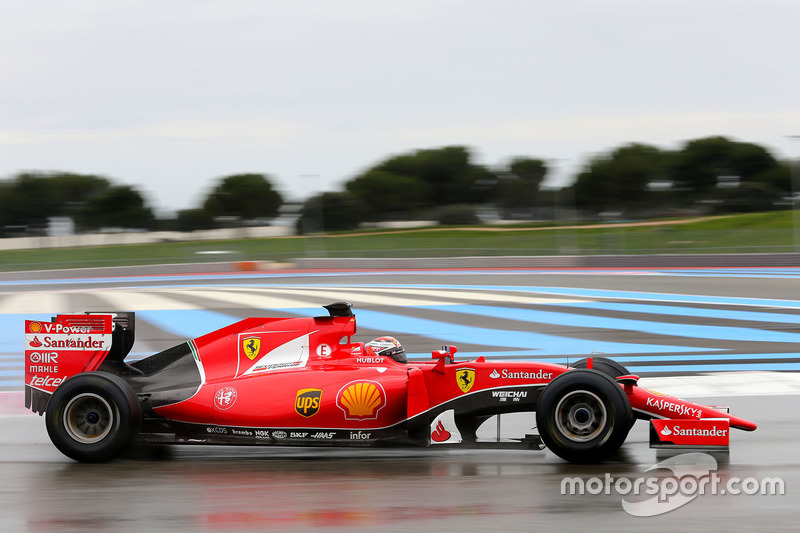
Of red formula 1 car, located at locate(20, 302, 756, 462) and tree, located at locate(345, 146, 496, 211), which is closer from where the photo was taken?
red formula 1 car, located at locate(20, 302, 756, 462)

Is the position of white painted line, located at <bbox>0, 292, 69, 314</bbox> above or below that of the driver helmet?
below

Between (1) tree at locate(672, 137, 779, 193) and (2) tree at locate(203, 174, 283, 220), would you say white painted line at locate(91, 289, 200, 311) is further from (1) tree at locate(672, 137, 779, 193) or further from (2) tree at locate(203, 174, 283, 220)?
(1) tree at locate(672, 137, 779, 193)

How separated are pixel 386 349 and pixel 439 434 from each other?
847 mm

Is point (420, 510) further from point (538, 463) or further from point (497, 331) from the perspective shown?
point (497, 331)

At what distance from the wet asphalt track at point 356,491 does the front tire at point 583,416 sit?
140 millimetres

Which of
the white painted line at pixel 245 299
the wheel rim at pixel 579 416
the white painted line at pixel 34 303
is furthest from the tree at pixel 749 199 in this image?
the wheel rim at pixel 579 416

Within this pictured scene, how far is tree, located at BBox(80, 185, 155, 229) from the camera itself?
38.5m

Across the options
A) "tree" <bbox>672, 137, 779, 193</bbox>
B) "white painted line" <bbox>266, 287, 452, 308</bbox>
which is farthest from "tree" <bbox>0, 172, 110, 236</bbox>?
"tree" <bbox>672, 137, 779, 193</bbox>

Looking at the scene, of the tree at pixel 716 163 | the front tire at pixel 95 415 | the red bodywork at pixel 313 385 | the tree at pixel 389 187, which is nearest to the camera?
the red bodywork at pixel 313 385

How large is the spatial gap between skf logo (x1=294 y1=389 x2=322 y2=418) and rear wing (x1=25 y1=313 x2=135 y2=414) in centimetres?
141

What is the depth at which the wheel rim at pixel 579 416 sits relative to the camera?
16.8ft

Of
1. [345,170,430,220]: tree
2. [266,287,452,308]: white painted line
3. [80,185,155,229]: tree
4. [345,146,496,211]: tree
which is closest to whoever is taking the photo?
[266,287,452,308]: white painted line

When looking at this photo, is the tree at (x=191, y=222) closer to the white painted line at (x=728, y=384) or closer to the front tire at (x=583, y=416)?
the white painted line at (x=728, y=384)

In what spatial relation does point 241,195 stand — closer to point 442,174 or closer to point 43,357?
point 442,174
